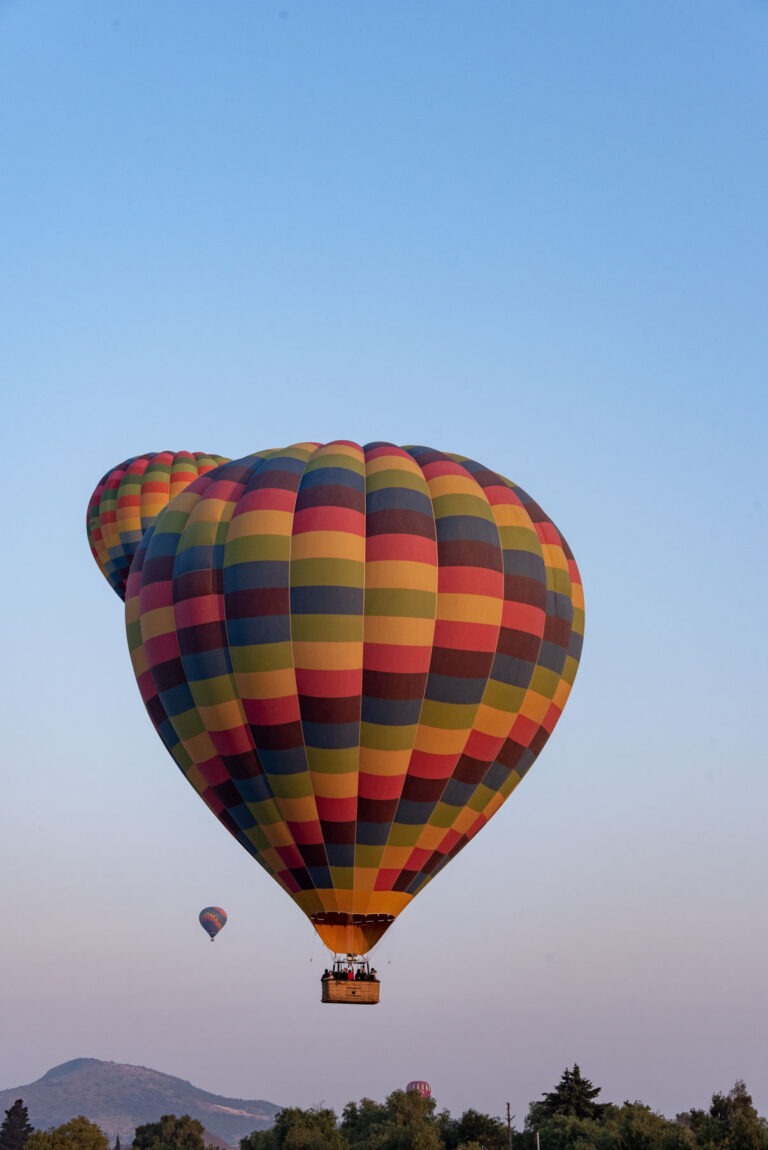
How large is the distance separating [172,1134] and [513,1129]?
53.0 metres

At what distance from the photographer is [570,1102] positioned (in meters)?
72.7

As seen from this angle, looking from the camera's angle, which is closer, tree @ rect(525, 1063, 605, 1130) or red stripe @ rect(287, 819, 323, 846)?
red stripe @ rect(287, 819, 323, 846)

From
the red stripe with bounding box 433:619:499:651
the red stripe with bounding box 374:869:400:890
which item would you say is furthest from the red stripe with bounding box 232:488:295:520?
the red stripe with bounding box 374:869:400:890

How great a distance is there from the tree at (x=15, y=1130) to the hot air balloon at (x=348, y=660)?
99.1m

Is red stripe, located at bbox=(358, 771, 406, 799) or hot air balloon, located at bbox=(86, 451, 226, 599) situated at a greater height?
hot air balloon, located at bbox=(86, 451, 226, 599)

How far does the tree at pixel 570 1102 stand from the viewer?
72125 millimetres

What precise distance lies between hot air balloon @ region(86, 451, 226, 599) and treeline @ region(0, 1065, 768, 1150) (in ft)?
90.7

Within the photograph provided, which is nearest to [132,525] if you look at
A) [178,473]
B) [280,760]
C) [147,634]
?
[178,473]

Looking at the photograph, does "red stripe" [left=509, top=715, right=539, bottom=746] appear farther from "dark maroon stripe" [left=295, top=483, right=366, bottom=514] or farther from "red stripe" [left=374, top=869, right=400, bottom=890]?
"dark maroon stripe" [left=295, top=483, right=366, bottom=514]

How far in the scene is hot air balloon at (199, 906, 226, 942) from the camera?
198 feet

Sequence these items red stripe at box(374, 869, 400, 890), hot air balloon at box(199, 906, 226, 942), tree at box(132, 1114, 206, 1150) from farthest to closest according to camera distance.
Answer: tree at box(132, 1114, 206, 1150) → hot air balloon at box(199, 906, 226, 942) → red stripe at box(374, 869, 400, 890)

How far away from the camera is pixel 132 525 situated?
50.8 m

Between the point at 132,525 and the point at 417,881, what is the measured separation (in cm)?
2345

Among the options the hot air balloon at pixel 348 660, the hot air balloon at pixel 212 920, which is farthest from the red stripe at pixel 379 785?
the hot air balloon at pixel 212 920
